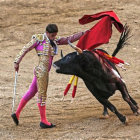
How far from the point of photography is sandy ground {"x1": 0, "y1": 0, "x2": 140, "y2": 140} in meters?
7.41

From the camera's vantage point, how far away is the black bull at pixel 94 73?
7.24 m

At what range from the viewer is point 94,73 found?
7379 mm

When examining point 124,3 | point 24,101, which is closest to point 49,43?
point 24,101

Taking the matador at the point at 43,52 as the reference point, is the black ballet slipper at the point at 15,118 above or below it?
below

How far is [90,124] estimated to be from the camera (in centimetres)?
A: 777

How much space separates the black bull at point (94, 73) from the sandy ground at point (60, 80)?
48 cm

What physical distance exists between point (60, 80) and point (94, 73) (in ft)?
13.0

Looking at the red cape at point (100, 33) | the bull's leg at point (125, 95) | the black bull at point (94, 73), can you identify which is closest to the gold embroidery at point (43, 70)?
the black bull at point (94, 73)

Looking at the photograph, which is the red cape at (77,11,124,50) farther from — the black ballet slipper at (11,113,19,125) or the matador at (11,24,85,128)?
the black ballet slipper at (11,113,19,125)

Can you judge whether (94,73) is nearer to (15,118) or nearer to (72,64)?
(72,64)

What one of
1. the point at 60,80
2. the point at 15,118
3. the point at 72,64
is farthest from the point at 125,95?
the point at 60,80

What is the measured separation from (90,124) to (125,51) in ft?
20.2

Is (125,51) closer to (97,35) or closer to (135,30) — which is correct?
(135,30)

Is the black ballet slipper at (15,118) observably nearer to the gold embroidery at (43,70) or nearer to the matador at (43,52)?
the matador at (43,52)
